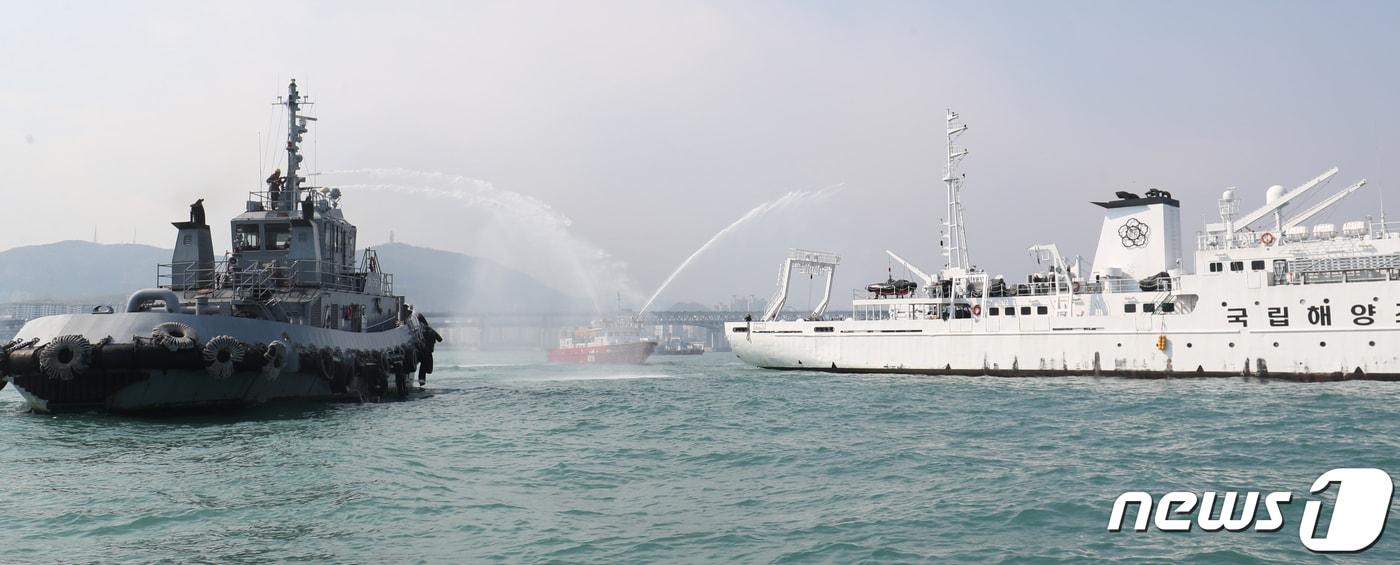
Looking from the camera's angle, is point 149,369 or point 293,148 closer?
point 149,369

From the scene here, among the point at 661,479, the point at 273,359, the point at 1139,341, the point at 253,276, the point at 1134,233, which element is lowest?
the point at 661,479

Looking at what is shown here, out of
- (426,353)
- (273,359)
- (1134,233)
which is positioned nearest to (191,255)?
(273,359)

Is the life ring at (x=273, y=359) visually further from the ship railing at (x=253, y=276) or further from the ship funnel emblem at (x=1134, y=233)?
the ship funnel emblem at (x=1134, y=233)

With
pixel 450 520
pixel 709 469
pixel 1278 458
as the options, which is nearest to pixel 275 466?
pixel 450 520

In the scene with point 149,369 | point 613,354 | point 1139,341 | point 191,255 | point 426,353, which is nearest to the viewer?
point 149,369

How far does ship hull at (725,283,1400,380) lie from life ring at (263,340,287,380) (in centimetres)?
3254

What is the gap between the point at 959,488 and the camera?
14.3 meters

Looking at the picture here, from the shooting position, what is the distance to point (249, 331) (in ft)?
78.3

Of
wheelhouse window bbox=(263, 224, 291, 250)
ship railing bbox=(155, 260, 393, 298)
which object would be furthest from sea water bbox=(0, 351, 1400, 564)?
wheelhouse window bbox=(263, 224, 291, 250)

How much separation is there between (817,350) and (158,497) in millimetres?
40967

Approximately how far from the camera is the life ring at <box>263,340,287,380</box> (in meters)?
23.6

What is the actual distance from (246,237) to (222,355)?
33.3 ft

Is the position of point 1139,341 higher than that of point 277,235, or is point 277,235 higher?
point 277,235

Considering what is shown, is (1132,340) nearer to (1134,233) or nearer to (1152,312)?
(1152,312)
